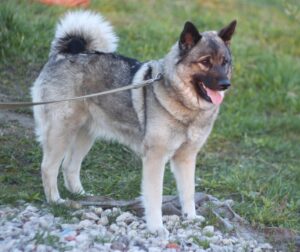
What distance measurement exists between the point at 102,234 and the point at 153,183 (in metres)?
0.51

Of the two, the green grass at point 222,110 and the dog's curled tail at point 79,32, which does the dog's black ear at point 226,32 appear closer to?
the dog's curled tail at point 79,32

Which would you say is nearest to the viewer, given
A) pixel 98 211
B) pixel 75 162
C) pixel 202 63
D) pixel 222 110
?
pixel 202 63

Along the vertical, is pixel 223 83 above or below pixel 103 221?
above

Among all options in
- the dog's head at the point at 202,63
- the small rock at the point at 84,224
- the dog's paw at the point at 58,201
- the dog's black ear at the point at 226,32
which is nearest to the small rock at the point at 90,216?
the small rock at the point at 84,224

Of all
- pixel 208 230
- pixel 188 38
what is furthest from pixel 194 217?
pixel 188 38

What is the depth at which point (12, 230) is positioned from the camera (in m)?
3.84

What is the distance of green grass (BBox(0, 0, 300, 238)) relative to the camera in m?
5.24

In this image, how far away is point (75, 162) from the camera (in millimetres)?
5020

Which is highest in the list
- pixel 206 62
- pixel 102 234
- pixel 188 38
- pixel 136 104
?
pixel 188 38

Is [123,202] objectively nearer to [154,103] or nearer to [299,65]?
[154,103]

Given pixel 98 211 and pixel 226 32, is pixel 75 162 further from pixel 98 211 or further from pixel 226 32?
pixel 226 32

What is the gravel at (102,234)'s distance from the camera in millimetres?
3684

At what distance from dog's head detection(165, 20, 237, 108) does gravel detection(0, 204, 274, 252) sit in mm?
852

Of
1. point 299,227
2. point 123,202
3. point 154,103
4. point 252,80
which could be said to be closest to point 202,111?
point 154,103
